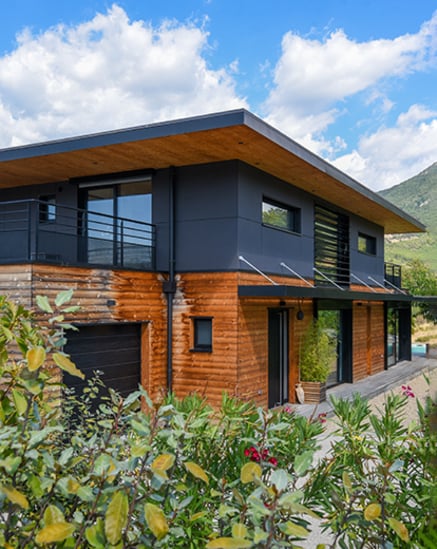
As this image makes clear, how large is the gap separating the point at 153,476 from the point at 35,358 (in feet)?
1.93

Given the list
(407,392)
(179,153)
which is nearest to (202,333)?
(179,153)

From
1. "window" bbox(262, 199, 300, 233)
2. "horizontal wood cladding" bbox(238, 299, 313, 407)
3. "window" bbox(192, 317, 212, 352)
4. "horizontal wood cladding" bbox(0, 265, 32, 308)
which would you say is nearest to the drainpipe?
"window" bbox(192, 317, 212, 352)

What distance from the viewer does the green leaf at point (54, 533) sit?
163 centimetres

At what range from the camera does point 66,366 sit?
188 centimetres

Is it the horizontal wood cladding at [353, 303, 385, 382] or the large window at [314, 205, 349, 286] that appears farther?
the horizontal wood cladding at [353, 303, 385, 382]

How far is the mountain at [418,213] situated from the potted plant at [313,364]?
5253 centimetres

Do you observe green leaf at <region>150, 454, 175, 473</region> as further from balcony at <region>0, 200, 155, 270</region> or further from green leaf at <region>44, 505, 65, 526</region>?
balcony at <region>0, 200, 155, 270</region>

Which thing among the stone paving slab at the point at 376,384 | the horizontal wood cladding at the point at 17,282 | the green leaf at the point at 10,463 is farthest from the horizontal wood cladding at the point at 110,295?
the green leaf at the point at 10,463

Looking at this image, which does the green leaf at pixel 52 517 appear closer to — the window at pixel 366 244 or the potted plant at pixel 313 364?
the potted plant at pixel 313 364

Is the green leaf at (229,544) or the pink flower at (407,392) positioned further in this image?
the pink flower at (407,392)

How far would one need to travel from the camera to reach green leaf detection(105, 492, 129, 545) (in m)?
1.67

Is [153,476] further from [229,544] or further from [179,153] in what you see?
[179,153]

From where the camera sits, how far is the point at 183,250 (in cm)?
1046

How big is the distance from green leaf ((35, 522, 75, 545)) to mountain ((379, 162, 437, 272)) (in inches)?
2497
